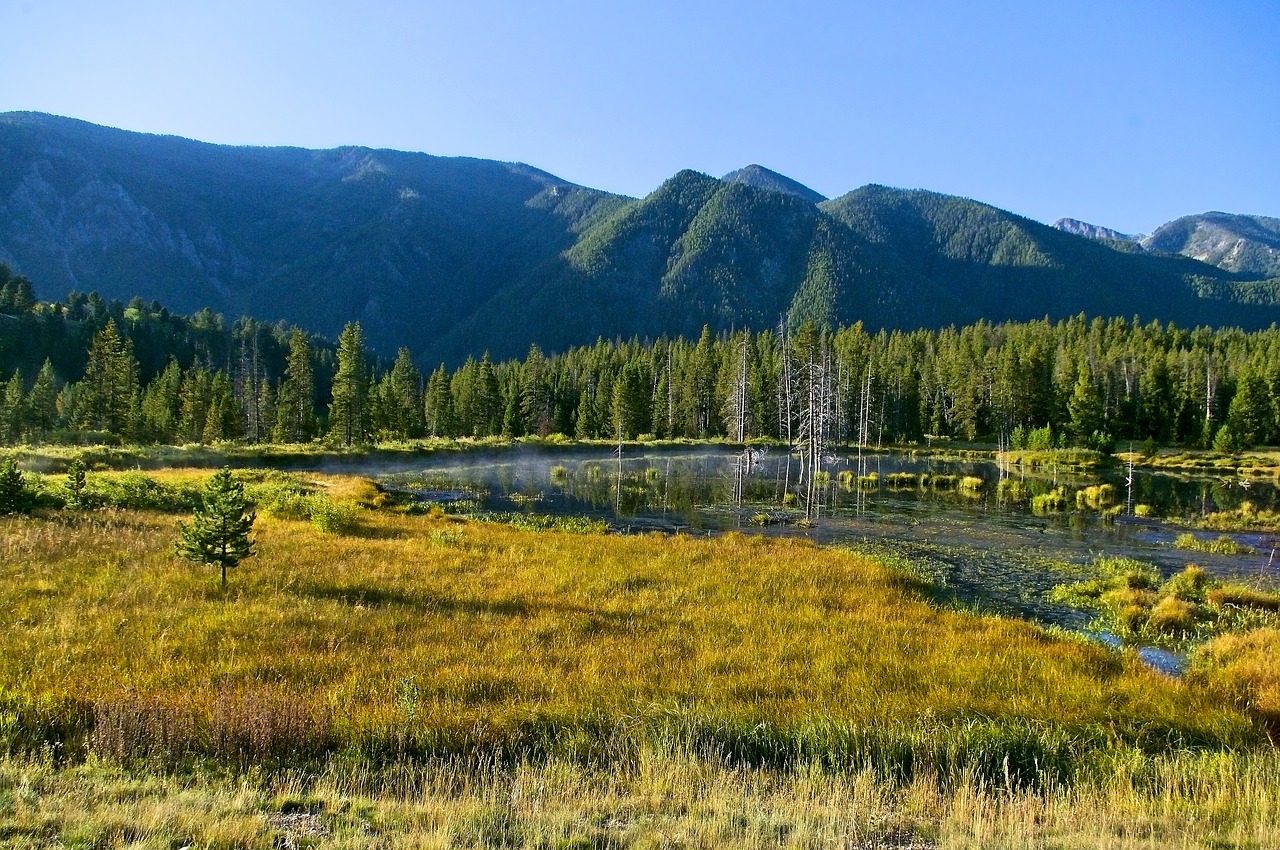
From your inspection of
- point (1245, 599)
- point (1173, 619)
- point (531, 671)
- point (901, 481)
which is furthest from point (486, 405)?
point (531, 671)

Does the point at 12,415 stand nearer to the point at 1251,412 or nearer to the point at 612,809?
the point at 612,809

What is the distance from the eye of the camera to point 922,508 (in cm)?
4406

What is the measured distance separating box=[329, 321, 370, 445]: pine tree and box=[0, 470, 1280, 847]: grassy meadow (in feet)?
197

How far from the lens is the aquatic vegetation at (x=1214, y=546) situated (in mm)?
30594

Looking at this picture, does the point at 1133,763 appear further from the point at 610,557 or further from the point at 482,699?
the point at 610,557

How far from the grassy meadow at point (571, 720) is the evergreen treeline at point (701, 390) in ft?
175

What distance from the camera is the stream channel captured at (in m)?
26.3

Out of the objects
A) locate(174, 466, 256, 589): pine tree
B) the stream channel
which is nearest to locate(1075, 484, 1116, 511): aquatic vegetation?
the stream channel

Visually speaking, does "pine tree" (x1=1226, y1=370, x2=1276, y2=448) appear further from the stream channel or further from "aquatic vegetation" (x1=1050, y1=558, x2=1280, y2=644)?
"aquatic vegetation" (x1=1050, y1=558, x2=1280, y2=644)

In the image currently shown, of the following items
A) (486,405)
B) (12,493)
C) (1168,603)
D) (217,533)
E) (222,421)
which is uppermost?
(486,405)

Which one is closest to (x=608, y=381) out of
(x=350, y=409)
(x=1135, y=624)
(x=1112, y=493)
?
Answer: (x=350, y=409)

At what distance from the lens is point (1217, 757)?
9312 millimetres

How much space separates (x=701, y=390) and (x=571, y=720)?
10336 centimetres

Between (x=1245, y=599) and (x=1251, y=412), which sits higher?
(x=1251, y=412)
